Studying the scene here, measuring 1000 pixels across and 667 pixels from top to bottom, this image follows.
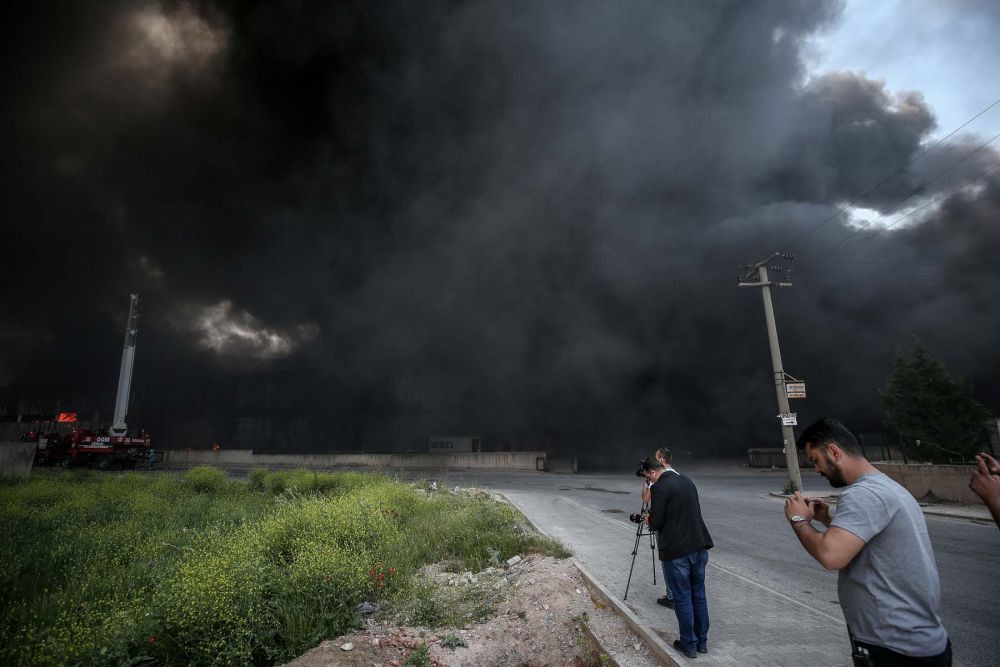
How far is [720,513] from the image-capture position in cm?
1406

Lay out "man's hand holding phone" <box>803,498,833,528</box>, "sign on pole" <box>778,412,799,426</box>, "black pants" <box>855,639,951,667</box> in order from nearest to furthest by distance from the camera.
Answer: "black pants" <box>855,639,951,667</box>, "man's hand holding phone" <box>803,498,833,528</box>, "sign on pole" <box>778,412,799,426</box>

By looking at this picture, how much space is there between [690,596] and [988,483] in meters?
3.01

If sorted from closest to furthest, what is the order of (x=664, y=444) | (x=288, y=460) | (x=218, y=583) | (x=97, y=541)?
(x=218, y=583)
(x=97, y=541)
(x=288, y=460)
(x=664, y=444)

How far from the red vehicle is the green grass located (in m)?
20.8

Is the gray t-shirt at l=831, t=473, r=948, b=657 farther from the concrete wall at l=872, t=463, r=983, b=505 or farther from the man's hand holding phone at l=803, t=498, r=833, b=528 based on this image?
the concrete wall at l=872, t=463, r=983, b=505

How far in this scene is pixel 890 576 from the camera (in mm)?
2232

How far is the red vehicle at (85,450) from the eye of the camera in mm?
28406

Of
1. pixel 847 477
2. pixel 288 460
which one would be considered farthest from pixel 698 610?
pixel 288 460

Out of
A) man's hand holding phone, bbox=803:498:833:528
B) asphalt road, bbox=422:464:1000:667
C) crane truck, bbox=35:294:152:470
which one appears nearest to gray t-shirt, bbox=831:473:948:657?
Answer: man's hand holding phone, bbox=803:498:833:528

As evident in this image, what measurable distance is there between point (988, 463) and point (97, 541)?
38.8 feet

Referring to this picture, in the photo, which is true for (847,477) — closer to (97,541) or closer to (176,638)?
(176,638)

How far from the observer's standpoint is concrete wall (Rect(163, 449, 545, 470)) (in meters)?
37.6

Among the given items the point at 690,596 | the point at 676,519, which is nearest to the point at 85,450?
the point at 676,519

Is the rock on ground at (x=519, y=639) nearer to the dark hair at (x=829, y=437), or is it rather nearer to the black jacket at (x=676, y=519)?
the black jacket at (x=676, y=519)
